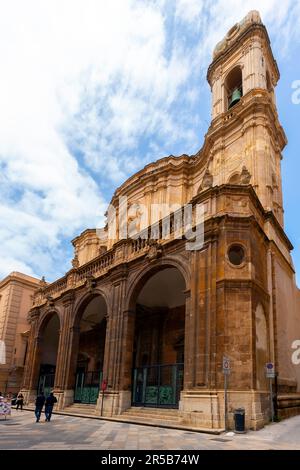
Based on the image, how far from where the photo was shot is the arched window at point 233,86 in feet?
82.9

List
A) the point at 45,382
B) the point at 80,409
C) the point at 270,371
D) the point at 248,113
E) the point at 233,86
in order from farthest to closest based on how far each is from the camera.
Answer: the point at 233,86 → the point at 45,382 → the point at 248,113 → the point at 80,409 → the point at 270,371

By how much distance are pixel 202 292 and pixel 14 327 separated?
24363 mm

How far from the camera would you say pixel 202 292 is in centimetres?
1498

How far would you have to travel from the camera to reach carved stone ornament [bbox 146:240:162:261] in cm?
1773

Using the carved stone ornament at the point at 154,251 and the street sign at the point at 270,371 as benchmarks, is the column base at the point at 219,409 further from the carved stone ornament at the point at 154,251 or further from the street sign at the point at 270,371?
the carved stone ornament at the point at 154,251

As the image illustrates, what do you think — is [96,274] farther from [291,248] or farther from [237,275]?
[291,248]

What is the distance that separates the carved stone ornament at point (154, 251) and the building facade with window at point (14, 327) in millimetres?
20760

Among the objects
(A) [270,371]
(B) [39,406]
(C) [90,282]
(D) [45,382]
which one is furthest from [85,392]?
(A) [270,371]

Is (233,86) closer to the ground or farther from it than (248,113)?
farther from it

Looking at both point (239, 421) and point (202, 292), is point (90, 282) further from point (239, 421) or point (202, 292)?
point (239, 421)

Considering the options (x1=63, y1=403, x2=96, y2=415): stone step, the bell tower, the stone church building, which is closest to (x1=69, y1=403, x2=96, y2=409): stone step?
(x1=63, y1=403, x2=96, y2=415): stone step

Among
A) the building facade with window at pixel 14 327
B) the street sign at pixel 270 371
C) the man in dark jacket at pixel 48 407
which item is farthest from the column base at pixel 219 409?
the building facade with window at pixel 14 327
